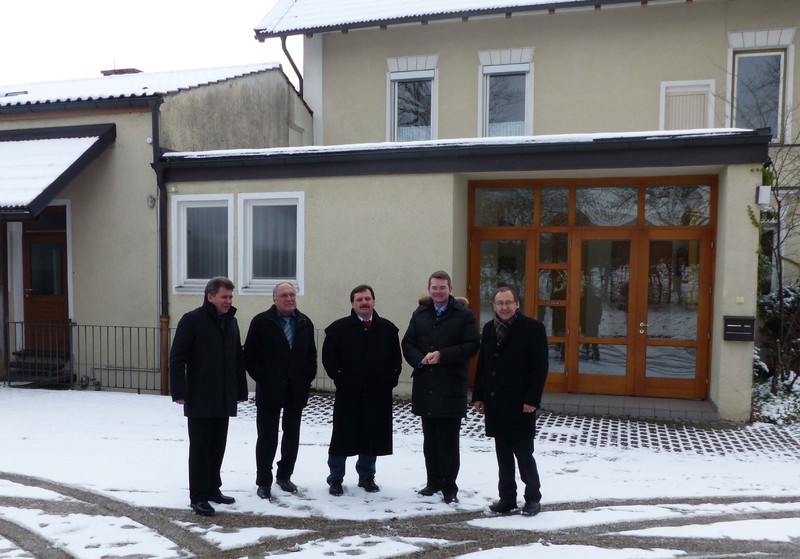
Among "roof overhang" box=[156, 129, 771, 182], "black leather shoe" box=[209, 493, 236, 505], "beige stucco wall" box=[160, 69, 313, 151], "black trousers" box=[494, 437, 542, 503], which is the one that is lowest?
"black leather shoe" box=[209, 493, 236, 505]

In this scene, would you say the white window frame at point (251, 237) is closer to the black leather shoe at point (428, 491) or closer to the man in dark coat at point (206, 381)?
the man in dark coat at point (206, 381)

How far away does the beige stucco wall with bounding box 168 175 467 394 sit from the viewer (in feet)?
29.1

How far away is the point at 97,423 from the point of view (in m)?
7.84

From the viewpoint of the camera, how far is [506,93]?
12.6m

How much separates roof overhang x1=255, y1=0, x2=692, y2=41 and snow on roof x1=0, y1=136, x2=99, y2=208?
4.80m

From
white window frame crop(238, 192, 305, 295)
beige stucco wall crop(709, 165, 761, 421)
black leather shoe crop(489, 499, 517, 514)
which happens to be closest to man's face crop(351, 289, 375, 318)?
black leather shoe crop(489, 499, 517, 514)

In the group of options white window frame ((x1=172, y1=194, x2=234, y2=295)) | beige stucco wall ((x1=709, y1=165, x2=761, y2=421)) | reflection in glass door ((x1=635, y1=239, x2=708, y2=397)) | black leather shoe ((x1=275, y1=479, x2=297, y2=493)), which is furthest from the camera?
white window frame ((x1=172, y1=194, x2=234, y2=295))

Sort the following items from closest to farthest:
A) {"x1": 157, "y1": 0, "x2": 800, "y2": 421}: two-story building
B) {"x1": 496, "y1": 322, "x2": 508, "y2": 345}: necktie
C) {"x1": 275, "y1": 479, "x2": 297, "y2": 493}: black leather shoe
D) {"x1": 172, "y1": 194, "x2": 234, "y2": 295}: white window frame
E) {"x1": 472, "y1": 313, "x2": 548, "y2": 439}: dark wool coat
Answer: {"x1": 472, "y1": 313, "x2": 548, "y2": 439}: dark wool coat, {"x1": 496, "y1": 322, "x2": 508, "y2": 345}: necktie, {"x1": 275, "y1": 479, "x2": 297, "y2": 493}: black leather shoe, {"x1": 157, "y1": 0, "x2": 800, "y2": 421}: two-story building, {"x1": 172, "y1": 194, "x2": 234, "y2": 295}: white window frame

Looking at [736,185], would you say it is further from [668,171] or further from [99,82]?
[99,82]

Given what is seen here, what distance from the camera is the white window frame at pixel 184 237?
9.79 meters

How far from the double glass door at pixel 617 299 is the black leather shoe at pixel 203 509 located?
5430 millimetres

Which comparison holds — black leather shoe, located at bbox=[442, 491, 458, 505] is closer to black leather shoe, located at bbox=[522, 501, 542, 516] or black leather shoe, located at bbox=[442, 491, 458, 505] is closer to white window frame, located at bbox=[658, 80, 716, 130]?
black leather shoe, located at bbox=[522, 501, 542, 516]

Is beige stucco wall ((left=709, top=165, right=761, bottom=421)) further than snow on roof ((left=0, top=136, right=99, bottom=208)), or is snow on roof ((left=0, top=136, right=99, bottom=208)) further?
snow on roof ((left=0, top=136, right=99, bottom=208))

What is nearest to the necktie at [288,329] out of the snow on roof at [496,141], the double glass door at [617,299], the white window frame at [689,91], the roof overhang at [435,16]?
the snow on roof at [496,141]
